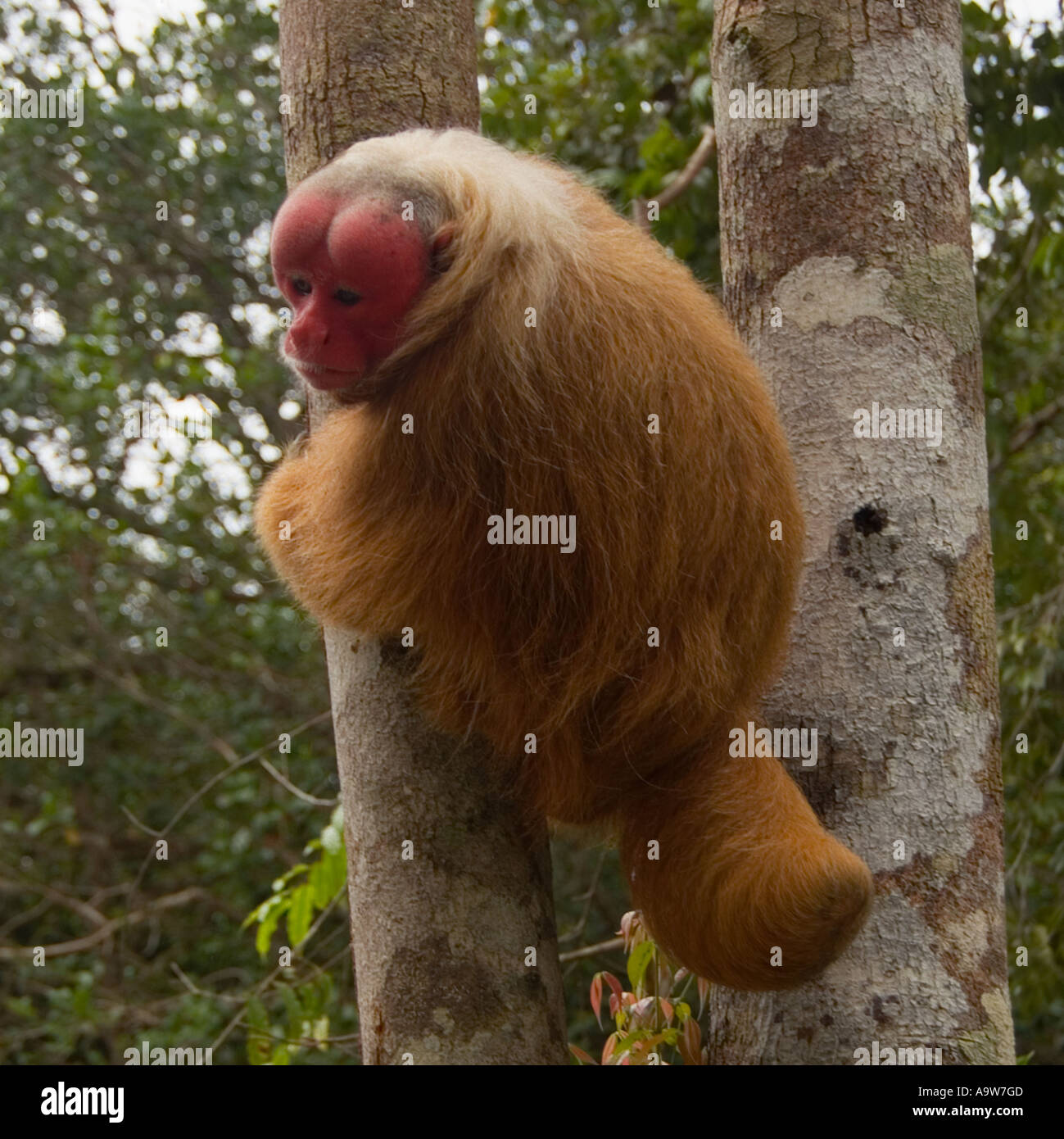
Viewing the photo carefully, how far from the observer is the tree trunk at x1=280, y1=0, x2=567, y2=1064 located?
2.83 m

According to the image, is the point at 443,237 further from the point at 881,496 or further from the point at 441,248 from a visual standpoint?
the point at 881,496

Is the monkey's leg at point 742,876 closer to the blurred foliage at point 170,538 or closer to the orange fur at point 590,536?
the orange fur at point 590,536

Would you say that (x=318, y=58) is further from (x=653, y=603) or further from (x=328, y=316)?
(x=653, y=603)

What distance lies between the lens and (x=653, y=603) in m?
3.06

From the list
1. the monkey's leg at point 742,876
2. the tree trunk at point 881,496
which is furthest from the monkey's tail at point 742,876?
the tree trunk at point 881,496

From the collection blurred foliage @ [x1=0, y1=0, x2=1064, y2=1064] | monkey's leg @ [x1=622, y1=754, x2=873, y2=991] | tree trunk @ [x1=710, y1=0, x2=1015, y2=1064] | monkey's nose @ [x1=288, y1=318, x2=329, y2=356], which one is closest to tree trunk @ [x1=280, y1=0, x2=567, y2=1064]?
monkey's leg @ [x1=622, y1=754, x2=873, y2=991]

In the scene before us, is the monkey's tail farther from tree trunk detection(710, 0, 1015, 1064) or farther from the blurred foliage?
the blurred foliage

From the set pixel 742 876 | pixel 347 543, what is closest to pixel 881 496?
pixel 742 876

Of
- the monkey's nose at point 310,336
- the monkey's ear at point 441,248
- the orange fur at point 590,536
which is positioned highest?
the monkey's ear at point 441,248

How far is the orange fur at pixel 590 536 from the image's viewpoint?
2879 mm

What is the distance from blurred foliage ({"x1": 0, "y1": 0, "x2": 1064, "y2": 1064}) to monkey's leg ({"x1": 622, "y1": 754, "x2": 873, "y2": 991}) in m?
4.01

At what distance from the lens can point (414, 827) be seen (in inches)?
113

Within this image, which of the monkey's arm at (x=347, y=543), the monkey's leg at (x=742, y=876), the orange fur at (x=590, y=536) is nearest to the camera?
the monkey's leg at (x=742, y=876)

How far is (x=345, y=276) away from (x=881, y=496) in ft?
4.54
